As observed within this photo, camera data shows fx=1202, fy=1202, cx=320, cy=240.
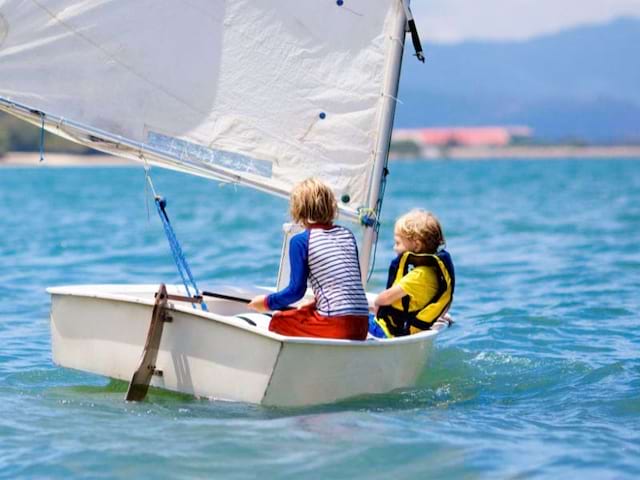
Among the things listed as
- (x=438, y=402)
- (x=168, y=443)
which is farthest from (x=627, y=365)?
(x=168, y=443)

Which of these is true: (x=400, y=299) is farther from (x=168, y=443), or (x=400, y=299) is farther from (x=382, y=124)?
(x=168, y=443)

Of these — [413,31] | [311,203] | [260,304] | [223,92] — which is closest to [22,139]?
[223,92]

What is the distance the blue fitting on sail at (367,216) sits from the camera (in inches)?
273

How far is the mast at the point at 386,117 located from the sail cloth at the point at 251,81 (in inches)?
1.4

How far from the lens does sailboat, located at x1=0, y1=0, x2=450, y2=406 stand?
6.55 meters

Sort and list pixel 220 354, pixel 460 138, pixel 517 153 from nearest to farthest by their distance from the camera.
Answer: pixel 220 354 < pixel 517 153 < pixel 460 138

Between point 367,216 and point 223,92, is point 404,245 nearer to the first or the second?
point 367,216

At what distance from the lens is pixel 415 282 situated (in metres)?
6.48

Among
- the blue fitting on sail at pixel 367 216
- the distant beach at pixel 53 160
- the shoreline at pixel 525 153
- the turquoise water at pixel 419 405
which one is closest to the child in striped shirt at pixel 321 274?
the turquoise water at pixel 419 405

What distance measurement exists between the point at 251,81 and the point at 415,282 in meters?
1.57

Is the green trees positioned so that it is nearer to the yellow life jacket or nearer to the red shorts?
the yellow life jacket

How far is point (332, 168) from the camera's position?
23.0 feet

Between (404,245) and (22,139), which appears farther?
(22,139)

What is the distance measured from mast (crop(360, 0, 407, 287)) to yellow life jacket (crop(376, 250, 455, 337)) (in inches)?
14.1
